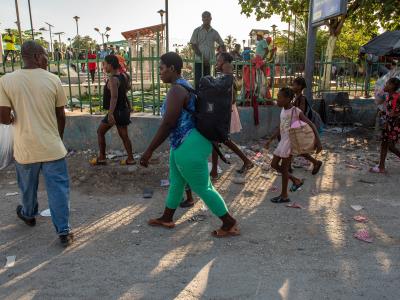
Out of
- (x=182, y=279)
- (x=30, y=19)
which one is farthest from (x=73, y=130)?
(x=30, y=19)

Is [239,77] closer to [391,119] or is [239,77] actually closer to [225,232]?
[391,119]

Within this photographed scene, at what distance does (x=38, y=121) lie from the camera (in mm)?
2996

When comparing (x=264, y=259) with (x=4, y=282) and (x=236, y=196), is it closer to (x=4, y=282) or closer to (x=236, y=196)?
(x=236, y=196)

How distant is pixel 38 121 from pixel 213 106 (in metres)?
1.39

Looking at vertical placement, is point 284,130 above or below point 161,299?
above

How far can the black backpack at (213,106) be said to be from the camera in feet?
9.85

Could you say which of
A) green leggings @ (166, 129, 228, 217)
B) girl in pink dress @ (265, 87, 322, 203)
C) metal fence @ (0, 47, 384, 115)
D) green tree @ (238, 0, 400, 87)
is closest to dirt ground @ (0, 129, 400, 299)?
girl in pink dress @ (265, 87, 322, 203)

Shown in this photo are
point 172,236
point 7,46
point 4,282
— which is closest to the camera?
point 4,282

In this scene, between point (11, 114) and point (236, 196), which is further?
point (236, 196)

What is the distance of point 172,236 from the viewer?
3467mm

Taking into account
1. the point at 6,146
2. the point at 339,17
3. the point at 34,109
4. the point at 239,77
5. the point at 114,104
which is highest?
the point at 339,17

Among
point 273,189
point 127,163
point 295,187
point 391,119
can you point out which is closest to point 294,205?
point 295,187

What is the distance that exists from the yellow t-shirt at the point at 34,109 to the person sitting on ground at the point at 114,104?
85.0 inches

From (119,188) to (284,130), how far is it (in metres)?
2.18
